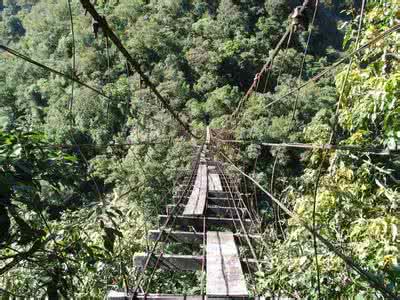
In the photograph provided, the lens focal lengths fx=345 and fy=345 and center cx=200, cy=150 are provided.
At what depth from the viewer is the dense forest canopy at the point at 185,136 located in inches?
30.7

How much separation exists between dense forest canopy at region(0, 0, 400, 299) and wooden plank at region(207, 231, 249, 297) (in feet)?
0.36

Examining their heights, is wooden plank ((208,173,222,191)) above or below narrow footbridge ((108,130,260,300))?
below

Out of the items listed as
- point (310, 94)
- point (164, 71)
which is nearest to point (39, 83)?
point (164, 71)

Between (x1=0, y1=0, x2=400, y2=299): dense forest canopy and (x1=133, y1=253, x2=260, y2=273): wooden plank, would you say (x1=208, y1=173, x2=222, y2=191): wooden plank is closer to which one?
(x1=0, y1=0, x2=400, y2=299): dense forest canopy

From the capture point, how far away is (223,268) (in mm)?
1160

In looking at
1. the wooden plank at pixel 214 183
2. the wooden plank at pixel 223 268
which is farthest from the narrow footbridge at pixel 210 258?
the wooden plank at pixel 214 183

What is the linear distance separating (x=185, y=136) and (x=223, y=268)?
8.53 m

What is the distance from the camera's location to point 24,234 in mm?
643

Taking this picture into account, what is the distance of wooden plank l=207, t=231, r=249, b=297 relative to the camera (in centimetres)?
99

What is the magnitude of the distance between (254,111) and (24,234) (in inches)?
424

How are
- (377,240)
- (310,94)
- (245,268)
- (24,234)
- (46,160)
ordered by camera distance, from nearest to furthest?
(24,234), (46,160), (377,240), (245,268), (310,94)

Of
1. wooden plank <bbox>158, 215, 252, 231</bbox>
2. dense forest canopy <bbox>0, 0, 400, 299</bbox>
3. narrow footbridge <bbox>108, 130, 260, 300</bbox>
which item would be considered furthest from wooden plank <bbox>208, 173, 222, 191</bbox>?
wooden plank <bbox>158, 215, 252, 231</bbox>

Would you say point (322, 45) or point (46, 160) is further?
point (322, 45)

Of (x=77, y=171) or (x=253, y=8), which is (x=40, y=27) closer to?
(x=253, y=8)
